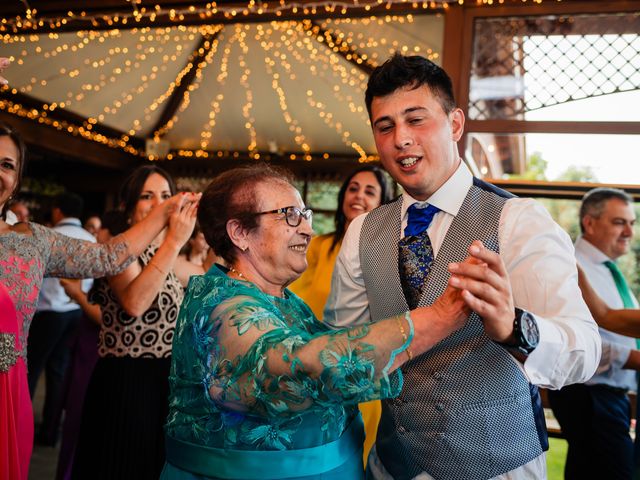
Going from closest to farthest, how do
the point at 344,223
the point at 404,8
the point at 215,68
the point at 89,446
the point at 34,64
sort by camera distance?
the point at 89,446 < the point at 344,223 < the point at 404,8 < the point at 34,64 < the point at 215,68

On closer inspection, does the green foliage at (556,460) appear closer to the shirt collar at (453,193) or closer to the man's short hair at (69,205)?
the shirt collar at (453,193)

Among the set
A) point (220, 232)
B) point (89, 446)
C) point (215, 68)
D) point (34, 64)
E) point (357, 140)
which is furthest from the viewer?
point (357, 140)

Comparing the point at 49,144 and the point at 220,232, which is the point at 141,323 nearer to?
the point at 220,232

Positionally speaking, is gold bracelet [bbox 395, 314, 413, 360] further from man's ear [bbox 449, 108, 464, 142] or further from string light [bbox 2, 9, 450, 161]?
string light [bbox 2, 9, 450, 161]

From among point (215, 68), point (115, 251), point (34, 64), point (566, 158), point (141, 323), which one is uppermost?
point (215, 68)

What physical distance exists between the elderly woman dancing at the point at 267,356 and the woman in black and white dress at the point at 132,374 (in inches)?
35.2

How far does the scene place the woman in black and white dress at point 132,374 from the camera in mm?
2404

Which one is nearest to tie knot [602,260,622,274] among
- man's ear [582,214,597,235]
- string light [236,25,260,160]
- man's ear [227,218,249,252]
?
man's ear [582,214,597,235]

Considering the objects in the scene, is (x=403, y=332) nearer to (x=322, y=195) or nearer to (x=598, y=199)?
(x=598, y=199)

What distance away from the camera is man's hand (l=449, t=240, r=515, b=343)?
3.55 feet

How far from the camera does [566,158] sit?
336cm

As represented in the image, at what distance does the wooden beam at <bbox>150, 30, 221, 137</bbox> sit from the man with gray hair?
16.2ft

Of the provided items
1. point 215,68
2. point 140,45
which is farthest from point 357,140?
point 140,45

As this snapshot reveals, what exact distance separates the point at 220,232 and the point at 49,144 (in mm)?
6947
